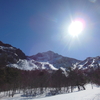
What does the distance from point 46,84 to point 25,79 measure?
12.0 meters

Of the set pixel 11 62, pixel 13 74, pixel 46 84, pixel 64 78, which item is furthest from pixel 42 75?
pixel 11 62

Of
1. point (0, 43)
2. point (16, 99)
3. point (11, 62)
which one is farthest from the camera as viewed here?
point (0, 43)

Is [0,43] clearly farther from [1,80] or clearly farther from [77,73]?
[77,73]

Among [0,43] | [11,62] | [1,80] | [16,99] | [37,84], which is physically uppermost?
[0,43]

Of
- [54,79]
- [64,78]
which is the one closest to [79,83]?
[64,78]

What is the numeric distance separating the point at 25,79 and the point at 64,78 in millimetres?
21436

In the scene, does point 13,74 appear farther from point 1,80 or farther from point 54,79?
point 54,79

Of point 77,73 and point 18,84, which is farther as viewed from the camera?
point 18,84

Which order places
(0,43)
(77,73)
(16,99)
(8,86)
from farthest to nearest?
(0,43) < (8,86) < (77,73) < (16,99)

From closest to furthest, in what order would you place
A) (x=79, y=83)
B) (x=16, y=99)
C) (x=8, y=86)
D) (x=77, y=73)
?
(x=16, y=99), (x=79, y=83), (x=77, y=73), (x=8, y=86)

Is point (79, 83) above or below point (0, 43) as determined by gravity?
below

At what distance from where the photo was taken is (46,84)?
49.1 meters

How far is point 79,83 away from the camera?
3597cm

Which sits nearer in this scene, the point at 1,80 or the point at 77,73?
the point at 1,80
